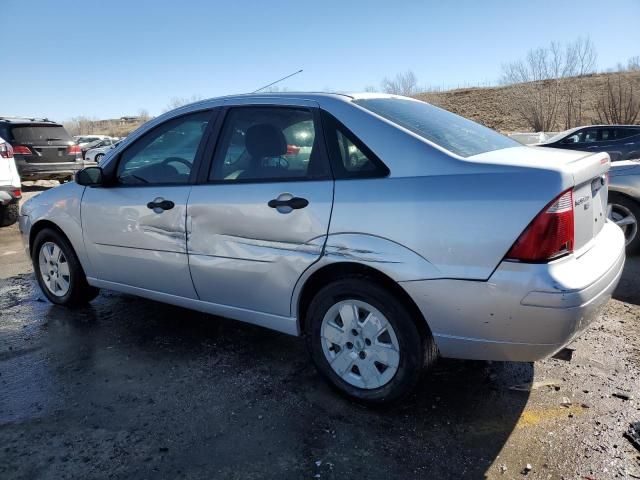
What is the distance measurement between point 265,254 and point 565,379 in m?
1.98

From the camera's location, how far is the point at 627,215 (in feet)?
18.2

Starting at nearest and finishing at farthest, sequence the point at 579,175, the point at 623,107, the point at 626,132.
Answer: the point at 579,175 < the point at 626,132 < the point at 623,107

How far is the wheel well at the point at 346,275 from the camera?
258 cm

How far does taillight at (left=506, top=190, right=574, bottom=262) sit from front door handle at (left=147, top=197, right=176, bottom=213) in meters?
2.16

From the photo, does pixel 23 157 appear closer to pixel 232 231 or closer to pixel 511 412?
pixel 232 231

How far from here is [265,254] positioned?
296 cm

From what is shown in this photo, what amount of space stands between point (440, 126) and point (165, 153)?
75.5 inches

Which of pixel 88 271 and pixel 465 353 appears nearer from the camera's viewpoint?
pixel 465 353

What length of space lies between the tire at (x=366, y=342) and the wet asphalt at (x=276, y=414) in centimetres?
17

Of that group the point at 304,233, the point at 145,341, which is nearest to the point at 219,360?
the point at 145,341

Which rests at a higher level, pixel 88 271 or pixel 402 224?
pixel 402 224

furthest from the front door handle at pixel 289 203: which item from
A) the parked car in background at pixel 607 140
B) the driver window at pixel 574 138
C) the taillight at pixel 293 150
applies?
the driver window at pixel 574 138

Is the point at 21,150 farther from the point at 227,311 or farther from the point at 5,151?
the point at 227,311

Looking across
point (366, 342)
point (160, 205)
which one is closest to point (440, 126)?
point (366, 342)
